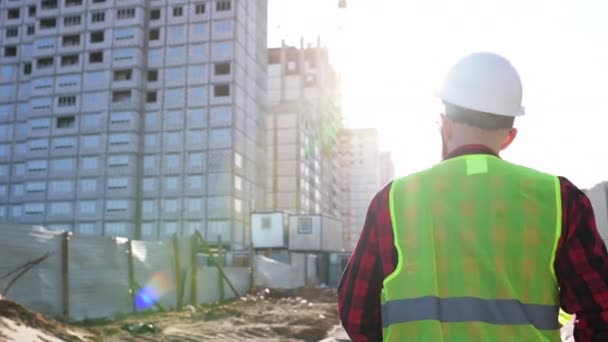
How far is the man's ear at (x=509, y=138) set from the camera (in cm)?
196

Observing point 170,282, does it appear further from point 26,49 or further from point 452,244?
point 26,49

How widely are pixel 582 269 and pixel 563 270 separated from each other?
0.05 meters

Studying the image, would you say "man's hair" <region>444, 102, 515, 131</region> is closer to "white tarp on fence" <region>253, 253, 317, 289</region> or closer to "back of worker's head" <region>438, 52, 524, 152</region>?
"back of worker's head" <region>438, 52, 524, 152</region>

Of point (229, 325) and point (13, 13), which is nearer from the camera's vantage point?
point (229, 325)

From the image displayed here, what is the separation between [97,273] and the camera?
579 inches

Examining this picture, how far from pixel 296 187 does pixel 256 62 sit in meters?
19.6

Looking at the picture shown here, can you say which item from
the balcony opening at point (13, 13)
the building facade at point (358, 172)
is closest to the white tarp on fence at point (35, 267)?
the balcony opening at point (13, 13)

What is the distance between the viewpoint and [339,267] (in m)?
45.4

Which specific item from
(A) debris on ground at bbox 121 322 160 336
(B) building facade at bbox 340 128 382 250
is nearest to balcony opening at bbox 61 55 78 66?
(A) debris on ground at bbox 121 322 160 336

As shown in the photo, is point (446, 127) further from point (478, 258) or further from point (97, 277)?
point (97, 277)

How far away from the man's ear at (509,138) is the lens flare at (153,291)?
1529cm

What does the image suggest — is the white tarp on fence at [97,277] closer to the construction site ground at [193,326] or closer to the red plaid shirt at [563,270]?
the construction site ground at [193,326]

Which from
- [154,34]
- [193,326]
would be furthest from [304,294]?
[154,34]

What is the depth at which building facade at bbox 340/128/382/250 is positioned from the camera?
6191 inches
